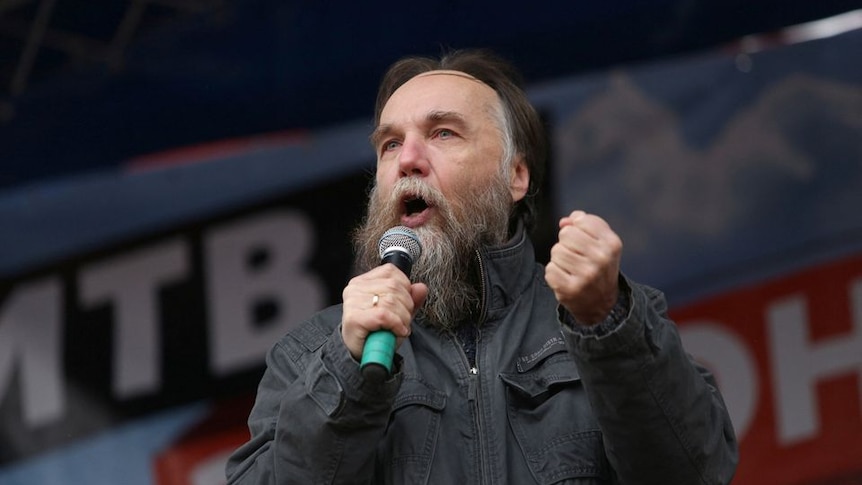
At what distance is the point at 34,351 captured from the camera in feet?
11.8

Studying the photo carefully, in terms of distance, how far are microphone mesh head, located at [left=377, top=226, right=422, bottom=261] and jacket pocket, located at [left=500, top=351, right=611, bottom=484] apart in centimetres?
24

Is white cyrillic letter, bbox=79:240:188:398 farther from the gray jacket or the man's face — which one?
the gray jacket

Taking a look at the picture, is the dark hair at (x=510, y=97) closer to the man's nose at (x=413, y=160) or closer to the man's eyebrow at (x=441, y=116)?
the man's eyebrow at (x=441, y=116)

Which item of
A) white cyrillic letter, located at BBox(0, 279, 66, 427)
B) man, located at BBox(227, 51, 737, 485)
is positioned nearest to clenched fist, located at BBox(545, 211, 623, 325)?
man, located at BBox(227, 51, 737, 485)

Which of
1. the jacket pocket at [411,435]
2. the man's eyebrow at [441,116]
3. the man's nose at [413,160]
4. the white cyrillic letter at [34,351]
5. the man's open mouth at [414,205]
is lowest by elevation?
the white cyrillic letter at [34,351]

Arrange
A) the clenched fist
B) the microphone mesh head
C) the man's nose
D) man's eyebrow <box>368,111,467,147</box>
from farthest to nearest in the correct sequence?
1. man's eyebrow <box>368,111,467,147</box>
2. the man's nose
3. the microphone mesh head
4. the clenched fist

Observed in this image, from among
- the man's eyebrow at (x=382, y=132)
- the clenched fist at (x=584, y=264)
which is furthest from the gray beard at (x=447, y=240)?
the clenched fist at (x=584, y=264)

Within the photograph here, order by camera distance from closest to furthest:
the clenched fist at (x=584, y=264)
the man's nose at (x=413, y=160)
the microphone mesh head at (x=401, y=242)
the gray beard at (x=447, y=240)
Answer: the clenched fist at (x=584, y=264) → the microphone mesh head at (x=401, y=242) → the gray beard at (x=447, y=240) → the man's nose at (x=413, y=160)

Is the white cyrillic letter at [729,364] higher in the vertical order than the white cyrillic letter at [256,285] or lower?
lower

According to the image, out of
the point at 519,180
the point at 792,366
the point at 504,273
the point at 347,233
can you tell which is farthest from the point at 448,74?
the point at 792,366

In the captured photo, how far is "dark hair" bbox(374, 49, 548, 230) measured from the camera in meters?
2.40

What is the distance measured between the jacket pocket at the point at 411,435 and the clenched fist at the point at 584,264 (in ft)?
1.05

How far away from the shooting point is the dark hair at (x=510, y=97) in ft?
7.88

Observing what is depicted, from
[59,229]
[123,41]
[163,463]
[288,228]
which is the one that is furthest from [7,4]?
[163,463]
